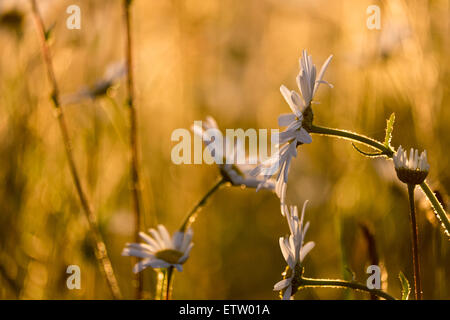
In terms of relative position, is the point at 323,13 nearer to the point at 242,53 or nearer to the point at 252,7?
the point at 252,7

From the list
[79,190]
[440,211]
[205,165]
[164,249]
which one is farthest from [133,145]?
[205,165]

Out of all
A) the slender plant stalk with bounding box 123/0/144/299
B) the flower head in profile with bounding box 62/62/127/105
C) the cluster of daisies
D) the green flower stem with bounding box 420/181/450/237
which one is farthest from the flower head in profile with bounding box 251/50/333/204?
the flower head in profile with bounding box 62/62/127/105

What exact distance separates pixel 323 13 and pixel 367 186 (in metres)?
0.54

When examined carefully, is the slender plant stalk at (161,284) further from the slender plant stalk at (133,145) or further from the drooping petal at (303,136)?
the drooping petal at (303,136)

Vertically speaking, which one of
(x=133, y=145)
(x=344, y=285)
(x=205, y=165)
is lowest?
(x=344, y=285)

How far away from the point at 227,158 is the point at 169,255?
0.57ft

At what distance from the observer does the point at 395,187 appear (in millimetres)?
983

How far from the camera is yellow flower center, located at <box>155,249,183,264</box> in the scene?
2.07ft

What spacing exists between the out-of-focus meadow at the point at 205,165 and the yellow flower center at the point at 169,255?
22cm

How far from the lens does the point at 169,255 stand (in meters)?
0.64

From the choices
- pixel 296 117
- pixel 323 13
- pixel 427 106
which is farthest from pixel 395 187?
pixel 323 13

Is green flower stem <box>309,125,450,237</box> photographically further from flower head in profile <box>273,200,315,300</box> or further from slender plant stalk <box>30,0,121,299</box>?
slender plant stalk <box>30,0,121,299</box>

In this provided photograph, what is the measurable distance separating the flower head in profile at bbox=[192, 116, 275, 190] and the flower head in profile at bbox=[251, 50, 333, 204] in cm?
14

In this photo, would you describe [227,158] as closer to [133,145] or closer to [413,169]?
[133,145]
